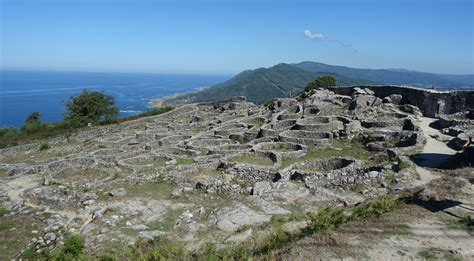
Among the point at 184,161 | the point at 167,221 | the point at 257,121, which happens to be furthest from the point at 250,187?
the point at 257,121

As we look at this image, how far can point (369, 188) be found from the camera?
16031 millimetres

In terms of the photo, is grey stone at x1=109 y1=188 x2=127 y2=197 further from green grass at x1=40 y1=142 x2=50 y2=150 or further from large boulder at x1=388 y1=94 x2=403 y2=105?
large boulder at x1=388 y1=94 x2=403 y2=105

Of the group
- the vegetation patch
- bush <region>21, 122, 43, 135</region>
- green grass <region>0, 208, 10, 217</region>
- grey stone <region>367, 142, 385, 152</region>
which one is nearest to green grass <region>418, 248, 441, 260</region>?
the vegetation patch

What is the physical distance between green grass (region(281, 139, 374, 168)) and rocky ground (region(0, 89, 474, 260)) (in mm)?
116

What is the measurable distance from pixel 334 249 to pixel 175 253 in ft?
12.8

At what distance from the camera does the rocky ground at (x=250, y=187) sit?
393 inches

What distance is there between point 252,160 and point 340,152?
5.24 metres

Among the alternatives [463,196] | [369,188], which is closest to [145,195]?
[369,188]

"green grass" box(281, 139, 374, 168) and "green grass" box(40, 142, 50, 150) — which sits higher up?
"green grass" box(281, 139, 374, 168)

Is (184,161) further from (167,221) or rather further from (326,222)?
(326,222)

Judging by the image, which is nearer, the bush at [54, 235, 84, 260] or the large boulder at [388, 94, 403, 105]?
the bush at [54, 235, 84, 260]

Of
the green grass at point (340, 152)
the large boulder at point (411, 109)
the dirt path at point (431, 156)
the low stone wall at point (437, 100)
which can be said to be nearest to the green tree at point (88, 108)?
the large boulder at point (411, 109)

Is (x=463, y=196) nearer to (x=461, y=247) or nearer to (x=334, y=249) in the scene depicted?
(x=461, y=247)

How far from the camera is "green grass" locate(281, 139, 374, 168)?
2182 centimetres
